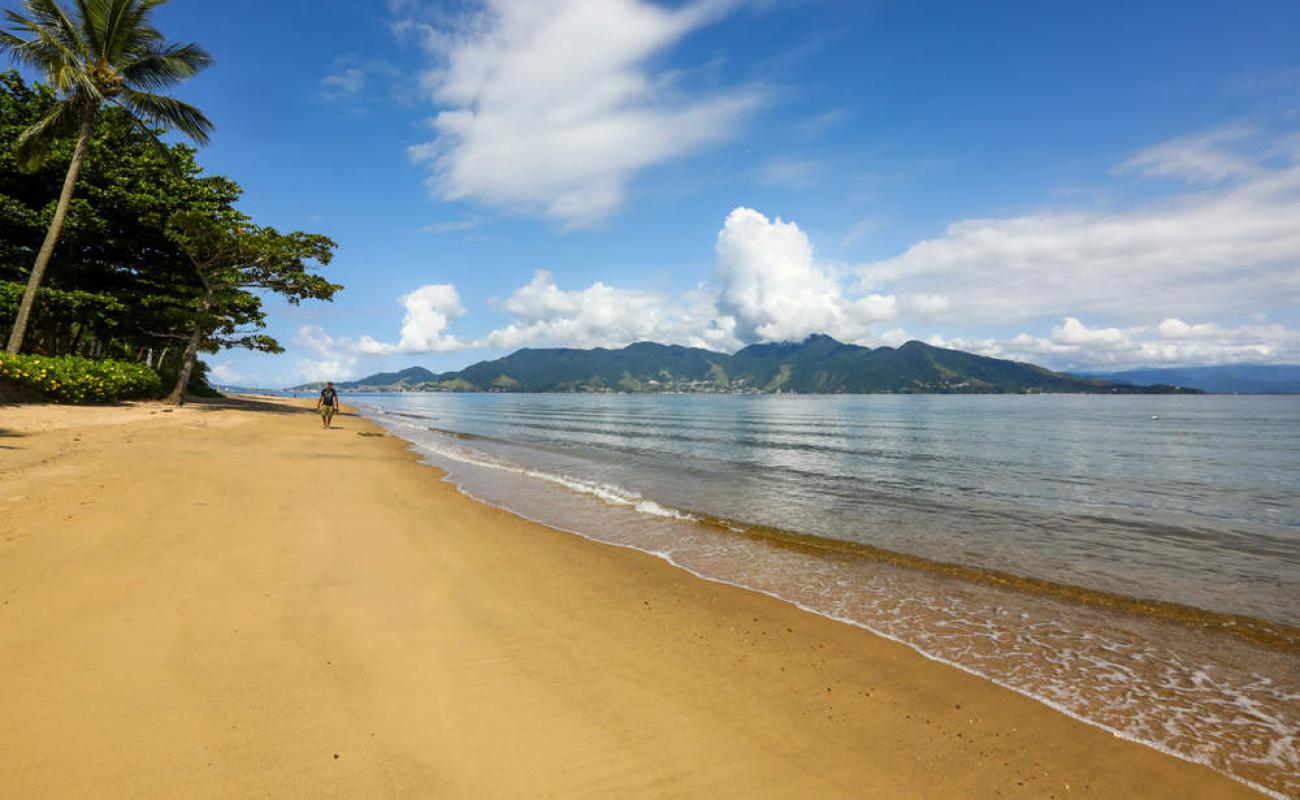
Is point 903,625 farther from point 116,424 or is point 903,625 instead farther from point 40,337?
point 40,337

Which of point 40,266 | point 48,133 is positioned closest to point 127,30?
point 48,133

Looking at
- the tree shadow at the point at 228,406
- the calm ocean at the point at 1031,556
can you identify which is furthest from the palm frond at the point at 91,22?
the calm ocean at the point at 1031,556

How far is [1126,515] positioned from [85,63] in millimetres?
48525

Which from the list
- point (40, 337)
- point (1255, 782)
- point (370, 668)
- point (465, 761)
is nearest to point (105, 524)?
point (370, 668)

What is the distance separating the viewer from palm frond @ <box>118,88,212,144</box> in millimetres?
26641

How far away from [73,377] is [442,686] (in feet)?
105

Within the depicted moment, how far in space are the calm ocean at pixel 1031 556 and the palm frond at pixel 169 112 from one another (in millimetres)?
21825

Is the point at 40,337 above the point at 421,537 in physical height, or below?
above

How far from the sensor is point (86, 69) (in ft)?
80.8

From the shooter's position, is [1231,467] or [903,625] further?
[1231,467]

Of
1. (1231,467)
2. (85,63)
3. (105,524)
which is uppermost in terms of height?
(85,63)

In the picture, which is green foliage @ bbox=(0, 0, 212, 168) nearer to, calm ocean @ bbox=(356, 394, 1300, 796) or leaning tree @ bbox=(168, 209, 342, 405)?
leaning tree @ bbox=(168, 209, 342, 405)

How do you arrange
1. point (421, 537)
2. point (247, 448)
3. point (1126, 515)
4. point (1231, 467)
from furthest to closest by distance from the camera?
point (1231, 467)
point (247, 448)
point (1126, 515)
point (421, 537)

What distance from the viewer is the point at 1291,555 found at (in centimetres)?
1332
